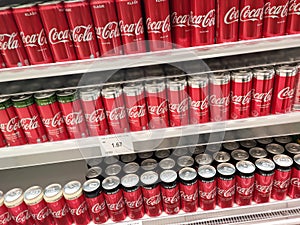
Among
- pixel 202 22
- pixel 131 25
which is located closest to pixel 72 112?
pixel 131 25

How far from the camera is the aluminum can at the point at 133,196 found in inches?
50.6

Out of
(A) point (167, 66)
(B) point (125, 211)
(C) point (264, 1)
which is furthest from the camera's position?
(B) point (125, 211)

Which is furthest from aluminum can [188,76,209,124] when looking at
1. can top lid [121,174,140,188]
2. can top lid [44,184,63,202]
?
can top lid [44,184,63,202]

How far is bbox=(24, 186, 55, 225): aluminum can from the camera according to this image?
1.28 m

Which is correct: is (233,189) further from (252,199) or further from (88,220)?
(88,220)

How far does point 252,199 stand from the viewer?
4.65 feet

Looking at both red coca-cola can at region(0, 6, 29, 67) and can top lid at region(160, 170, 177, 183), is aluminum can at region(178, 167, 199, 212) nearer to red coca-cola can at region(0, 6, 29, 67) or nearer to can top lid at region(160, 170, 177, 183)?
can top lid at region(160, 170, 177, 183)

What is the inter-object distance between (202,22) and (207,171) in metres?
0.69

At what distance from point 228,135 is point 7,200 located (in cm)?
110

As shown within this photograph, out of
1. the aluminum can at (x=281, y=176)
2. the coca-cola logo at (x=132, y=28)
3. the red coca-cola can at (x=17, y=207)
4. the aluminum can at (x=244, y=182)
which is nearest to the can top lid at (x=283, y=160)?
the aluminum can at (x=281, y=176)

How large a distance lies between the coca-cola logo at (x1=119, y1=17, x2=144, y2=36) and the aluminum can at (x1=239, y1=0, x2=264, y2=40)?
1.29 ft

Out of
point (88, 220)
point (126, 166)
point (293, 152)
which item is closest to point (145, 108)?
point (126, 166)

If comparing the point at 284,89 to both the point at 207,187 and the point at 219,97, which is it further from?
the point at 207,187

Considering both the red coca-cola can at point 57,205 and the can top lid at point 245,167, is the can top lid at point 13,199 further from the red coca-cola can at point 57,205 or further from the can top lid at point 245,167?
the can top lid at point 245,167
